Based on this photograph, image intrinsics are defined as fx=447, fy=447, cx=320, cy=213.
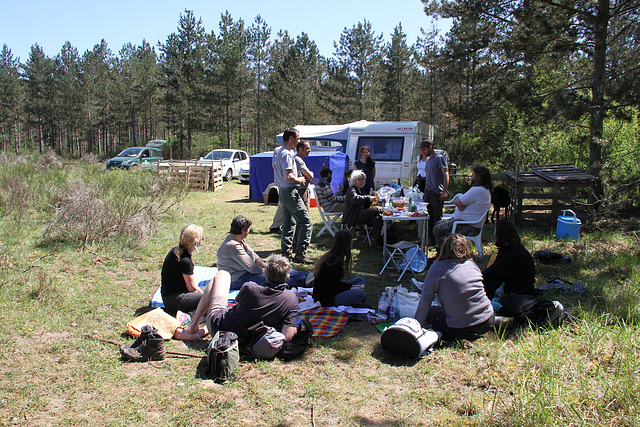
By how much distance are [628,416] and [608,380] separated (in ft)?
1.40

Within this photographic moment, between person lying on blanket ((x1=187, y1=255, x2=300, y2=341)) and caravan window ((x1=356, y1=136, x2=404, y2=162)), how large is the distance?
9130 mm

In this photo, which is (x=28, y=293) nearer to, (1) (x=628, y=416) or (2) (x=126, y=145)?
(1) (x=628, y=416)

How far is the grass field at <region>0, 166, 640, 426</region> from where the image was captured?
2.79m

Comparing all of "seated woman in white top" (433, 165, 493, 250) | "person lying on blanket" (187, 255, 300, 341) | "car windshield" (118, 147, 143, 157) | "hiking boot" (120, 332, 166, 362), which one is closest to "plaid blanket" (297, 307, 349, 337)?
"person lying on blanket" (187, 255, 300, 341)

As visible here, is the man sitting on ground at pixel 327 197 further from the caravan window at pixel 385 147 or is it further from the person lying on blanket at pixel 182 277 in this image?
the caravan window at pixel 385 147

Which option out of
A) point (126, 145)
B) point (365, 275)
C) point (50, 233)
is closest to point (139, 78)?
point (126, 145)

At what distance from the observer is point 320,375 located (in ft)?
11.3

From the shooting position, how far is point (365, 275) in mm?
5992

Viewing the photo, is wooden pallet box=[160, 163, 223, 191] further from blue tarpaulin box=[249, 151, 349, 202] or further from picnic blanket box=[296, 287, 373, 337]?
picnic blanket box=[296, 287, 373, 337]

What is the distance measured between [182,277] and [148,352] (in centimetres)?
94

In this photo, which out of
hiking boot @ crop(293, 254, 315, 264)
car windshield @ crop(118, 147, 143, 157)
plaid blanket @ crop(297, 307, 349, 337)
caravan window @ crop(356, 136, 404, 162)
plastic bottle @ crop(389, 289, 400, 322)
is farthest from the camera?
car windshield @ crop(118, 147, 143, 157)

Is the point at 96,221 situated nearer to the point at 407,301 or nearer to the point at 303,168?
the point at 303,168

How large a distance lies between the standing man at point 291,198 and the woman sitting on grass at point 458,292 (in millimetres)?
2779

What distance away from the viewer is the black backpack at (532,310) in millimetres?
3980
